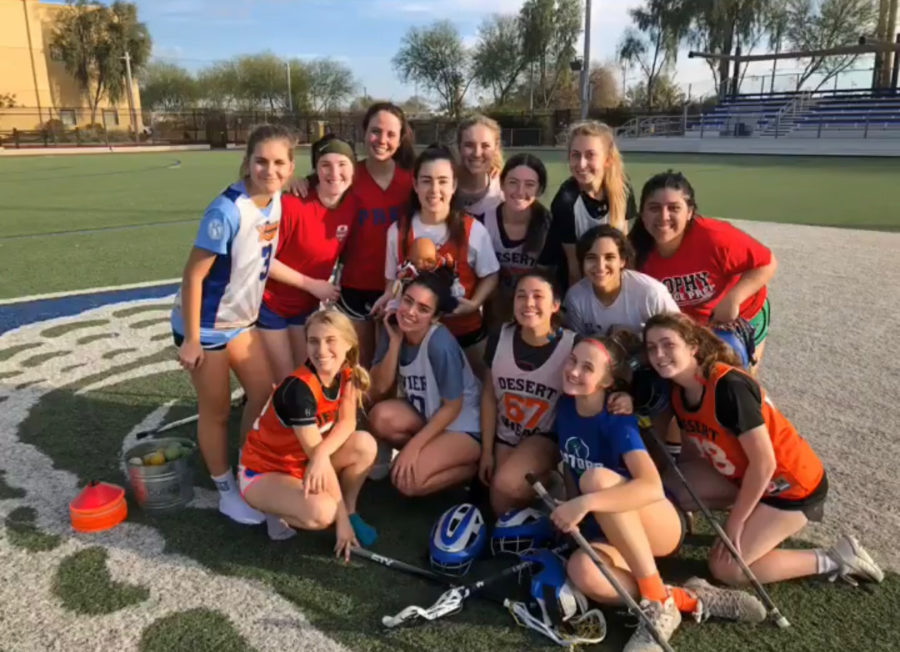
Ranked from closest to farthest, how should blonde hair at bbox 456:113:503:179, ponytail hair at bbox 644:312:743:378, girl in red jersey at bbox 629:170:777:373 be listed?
ponytail hair at bbox 644:312:743:378 < girl in red jersey at bbox 629:170:777:373 < blonde hair at bbox 456:113:503:179

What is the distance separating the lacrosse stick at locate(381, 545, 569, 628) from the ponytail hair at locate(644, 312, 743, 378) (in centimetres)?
121

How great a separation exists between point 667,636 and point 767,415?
106 centimetres

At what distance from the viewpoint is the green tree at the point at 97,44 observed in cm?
6031

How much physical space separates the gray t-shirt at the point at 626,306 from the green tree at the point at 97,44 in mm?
65838

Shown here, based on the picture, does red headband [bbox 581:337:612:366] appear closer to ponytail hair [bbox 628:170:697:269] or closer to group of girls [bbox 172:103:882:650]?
group of girls [bbox 172:103:882:650]

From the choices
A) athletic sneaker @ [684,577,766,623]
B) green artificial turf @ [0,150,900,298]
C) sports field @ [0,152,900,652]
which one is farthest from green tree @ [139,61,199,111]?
athletic sneaker @ [684,577,766,623]

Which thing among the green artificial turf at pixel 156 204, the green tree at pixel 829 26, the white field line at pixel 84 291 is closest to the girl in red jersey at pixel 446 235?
the white field line at pixel 84 291

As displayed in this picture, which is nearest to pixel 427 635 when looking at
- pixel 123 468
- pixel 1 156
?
pixel 123 468

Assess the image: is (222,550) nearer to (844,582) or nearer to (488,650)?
(488,650)

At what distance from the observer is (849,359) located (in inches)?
230

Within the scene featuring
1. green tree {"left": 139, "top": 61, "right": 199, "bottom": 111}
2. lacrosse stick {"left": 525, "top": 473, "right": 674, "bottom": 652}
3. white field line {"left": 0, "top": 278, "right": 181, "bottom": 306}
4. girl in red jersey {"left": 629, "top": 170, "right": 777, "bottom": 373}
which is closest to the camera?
lacrosse stick {"left": 525, "top": 473, "right": 674, "bottom": 652}

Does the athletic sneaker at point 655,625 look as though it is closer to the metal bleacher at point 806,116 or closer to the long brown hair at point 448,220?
the long brown hair at point 448,220

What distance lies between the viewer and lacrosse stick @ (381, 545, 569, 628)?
2.75 metres

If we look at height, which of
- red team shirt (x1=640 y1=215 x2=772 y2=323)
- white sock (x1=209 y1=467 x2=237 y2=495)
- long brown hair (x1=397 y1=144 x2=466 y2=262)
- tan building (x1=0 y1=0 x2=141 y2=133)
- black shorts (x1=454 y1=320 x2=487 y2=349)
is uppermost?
tan building (x1=0 y1=0 x2=141 y2=133)
